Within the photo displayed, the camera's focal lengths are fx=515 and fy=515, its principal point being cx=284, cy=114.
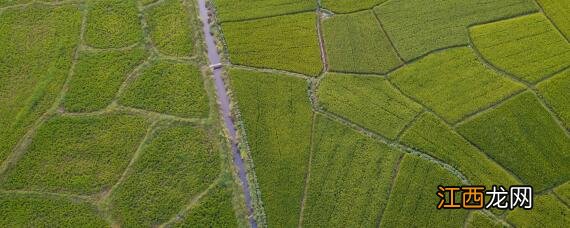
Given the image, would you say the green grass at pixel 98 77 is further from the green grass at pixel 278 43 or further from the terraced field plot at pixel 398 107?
the terraced field plot at pixel 398 107

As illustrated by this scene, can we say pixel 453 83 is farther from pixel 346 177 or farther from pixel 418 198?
pixel 346 177

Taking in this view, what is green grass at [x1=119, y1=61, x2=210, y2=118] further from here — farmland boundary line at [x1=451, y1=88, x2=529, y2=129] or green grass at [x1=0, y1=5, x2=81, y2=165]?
farmland boundary line at [x1=451, y1=88, x2=529, y2=129]

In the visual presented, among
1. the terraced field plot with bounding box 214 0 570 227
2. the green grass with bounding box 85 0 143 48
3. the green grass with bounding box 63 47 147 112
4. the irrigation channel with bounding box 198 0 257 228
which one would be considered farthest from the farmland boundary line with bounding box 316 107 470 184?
the green grass with bounding box 85 0 143 48

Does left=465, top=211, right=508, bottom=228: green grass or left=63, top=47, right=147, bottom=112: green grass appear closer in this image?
left=465, top=211, right=508, bottom=228: green grass

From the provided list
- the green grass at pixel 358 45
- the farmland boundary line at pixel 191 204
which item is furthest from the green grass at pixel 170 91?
the green grass at pixel 358 45

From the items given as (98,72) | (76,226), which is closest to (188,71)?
(98,72)
